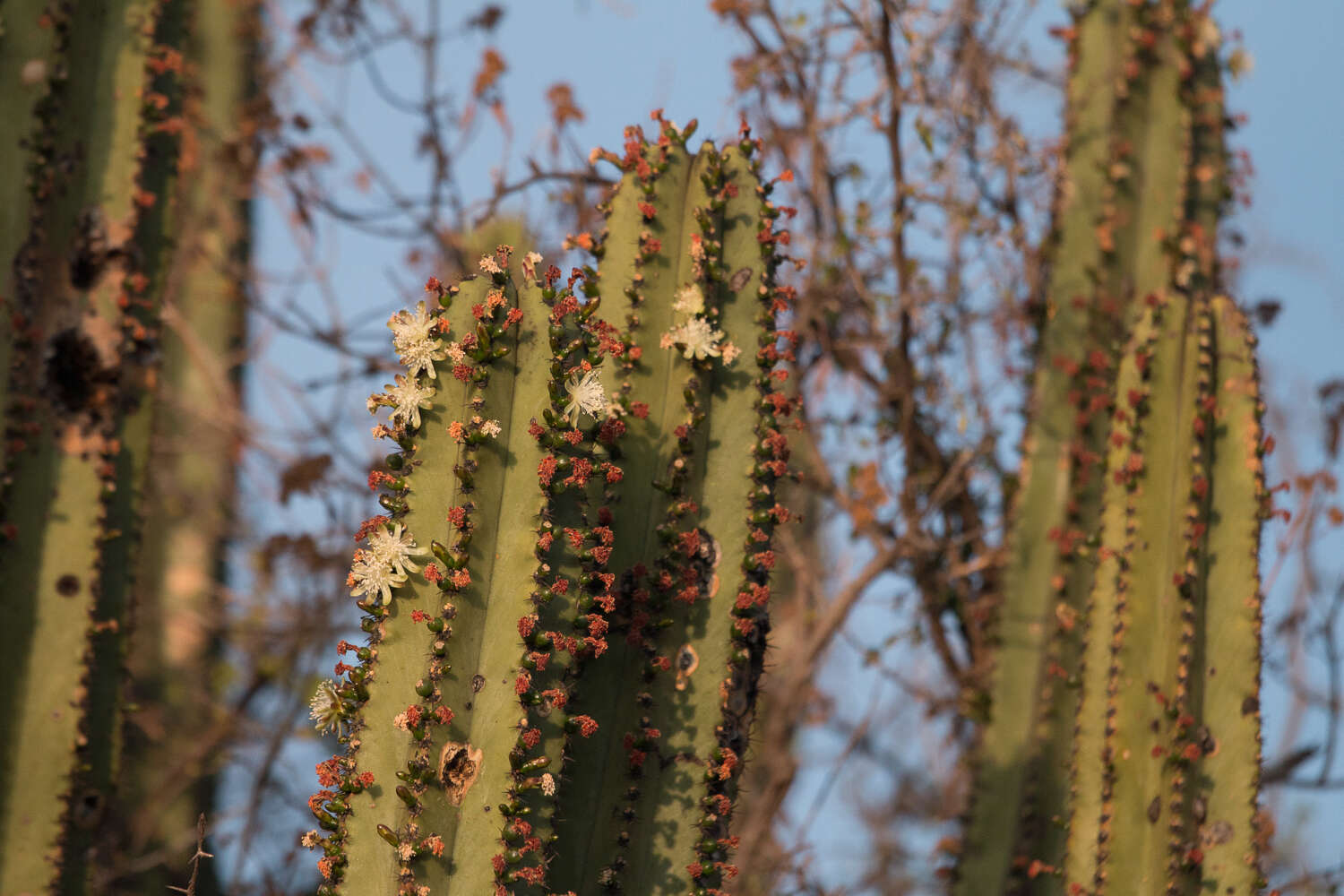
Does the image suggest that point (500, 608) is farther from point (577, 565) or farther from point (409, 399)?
point (409, 399)

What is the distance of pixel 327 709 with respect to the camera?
214 centimetres

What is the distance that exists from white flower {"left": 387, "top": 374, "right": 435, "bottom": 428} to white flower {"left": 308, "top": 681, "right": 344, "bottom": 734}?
488 mm

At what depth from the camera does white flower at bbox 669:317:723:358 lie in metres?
2.54

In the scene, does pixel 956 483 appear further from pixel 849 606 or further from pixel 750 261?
pixel 750 261

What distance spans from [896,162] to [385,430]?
9.60 ft

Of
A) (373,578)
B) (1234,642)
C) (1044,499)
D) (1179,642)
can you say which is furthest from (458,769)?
(1044,499)

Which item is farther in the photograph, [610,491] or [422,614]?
[610,491]

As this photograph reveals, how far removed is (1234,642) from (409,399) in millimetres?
1991

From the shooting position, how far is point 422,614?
6.68 feet

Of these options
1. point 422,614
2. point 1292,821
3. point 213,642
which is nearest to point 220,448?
point 213,642

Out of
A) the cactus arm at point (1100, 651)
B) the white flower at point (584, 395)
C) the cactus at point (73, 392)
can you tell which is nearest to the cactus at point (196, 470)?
the cactus at point (73, 392)

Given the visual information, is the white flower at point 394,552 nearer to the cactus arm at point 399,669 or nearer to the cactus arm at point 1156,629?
the cactus arm at point 399,669

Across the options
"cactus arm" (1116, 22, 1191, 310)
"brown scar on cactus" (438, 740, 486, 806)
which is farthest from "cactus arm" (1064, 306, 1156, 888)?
"brown scar on cactus" (438, 740, 486, 806)

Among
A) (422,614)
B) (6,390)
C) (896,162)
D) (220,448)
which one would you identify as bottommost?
(422,614)
